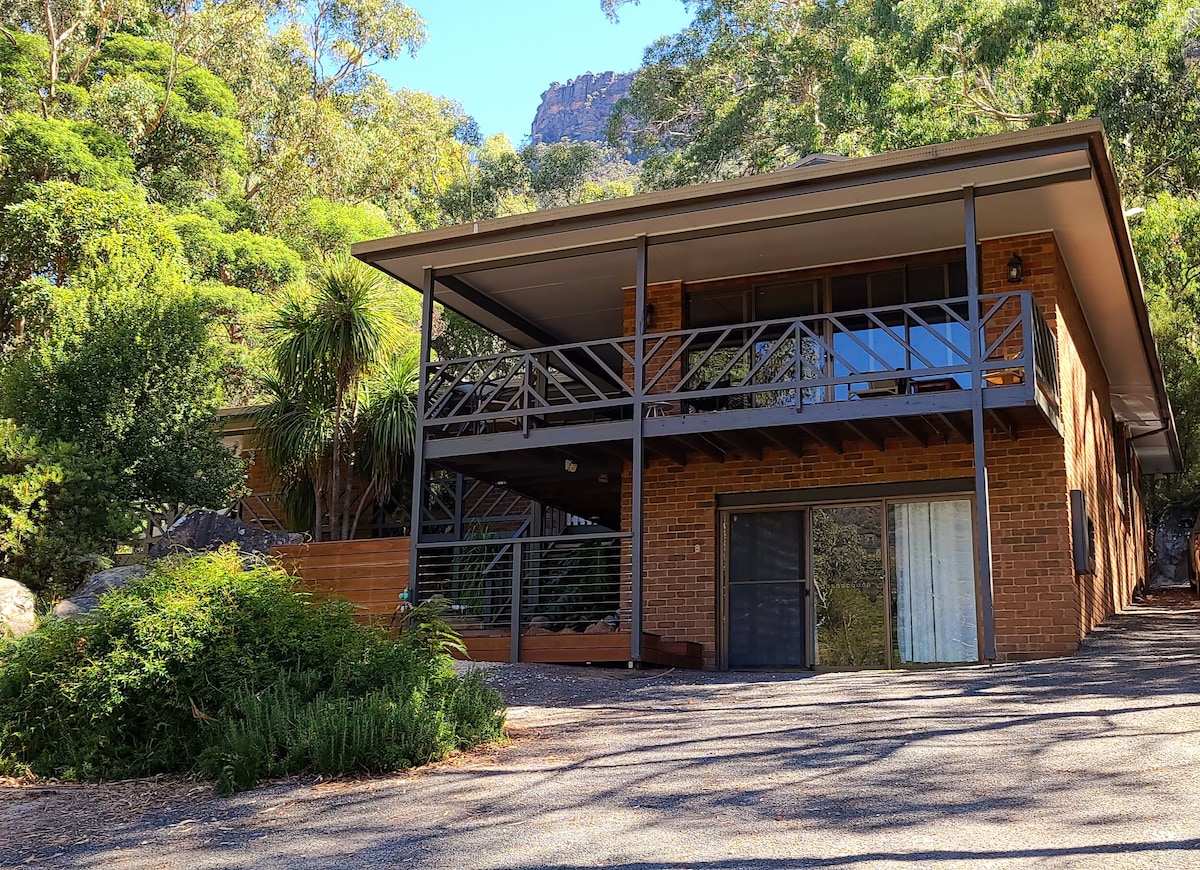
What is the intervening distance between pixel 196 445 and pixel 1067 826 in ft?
44.6

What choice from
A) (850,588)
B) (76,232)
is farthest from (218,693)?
(76,232)

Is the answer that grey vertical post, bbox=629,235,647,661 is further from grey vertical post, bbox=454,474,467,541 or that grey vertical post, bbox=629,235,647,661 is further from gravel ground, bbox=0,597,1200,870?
grey vertical post, bbox=454,474,467,541

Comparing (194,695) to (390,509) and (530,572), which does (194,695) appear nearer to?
(530,572)

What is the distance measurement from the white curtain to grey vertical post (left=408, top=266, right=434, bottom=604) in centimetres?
494

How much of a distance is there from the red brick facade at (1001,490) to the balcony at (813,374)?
0.56m

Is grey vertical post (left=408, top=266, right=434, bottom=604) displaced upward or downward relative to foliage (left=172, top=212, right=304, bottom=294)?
downward

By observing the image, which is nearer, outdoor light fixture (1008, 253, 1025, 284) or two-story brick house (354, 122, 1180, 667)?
two-story brick house (354, 122, 1180, 667)

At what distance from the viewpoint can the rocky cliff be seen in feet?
386

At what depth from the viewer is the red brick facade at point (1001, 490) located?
11473 millimetres

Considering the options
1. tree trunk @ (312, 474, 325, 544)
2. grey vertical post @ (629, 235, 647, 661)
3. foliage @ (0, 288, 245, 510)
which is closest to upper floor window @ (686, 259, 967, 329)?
grey vertical post @ (629, 235, 647, 661)

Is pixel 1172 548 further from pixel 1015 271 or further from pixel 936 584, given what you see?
pixel 936 584

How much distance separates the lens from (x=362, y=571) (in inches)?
537

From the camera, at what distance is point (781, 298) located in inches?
535

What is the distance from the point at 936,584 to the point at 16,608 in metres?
9.21
